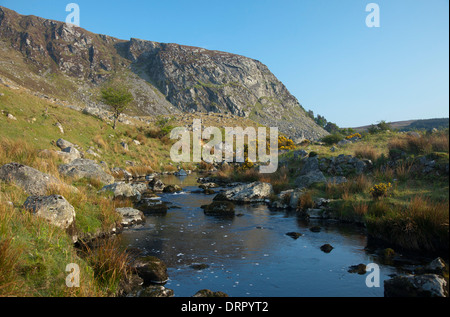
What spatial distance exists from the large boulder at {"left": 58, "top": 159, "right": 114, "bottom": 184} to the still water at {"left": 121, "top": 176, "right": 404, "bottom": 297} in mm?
6406

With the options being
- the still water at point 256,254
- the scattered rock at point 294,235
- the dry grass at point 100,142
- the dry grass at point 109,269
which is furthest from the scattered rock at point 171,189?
the dry grass at point 109,269

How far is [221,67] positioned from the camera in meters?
167

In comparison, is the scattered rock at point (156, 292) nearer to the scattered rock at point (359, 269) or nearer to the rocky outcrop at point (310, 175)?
the scattered rock at point (359, 269)

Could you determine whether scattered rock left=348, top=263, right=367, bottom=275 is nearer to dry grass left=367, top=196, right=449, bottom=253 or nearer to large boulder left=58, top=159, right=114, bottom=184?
dry grass left=367, top=196, right=449, bottom=253

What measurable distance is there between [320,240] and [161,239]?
21.7ft

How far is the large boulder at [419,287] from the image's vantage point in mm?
6238

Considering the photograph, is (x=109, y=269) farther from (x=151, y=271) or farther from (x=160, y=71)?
(x=160, y=71)

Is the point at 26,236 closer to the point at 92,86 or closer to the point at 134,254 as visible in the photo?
the point at 134,254

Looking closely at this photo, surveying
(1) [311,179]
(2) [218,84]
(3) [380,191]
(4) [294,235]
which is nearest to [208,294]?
(4) [294,235]

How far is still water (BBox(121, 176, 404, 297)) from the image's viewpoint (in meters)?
7.64

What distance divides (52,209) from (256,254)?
7084mm

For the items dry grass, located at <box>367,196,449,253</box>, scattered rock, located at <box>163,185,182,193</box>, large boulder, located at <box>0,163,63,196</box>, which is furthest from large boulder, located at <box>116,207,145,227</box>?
dry grass, located at <box>367,196,449,253</box>
